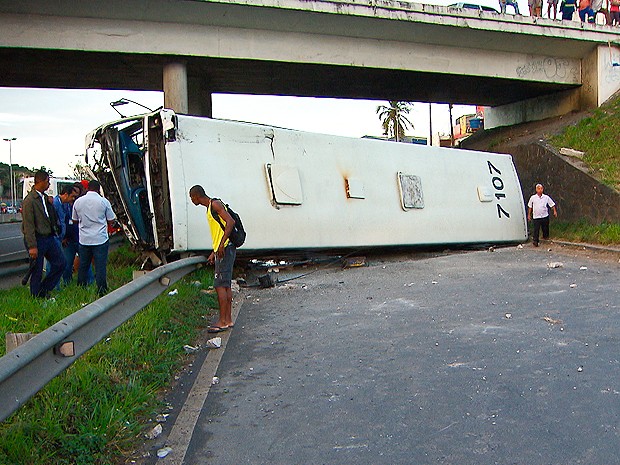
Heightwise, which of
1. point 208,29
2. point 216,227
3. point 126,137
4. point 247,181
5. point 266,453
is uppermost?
point 208,29

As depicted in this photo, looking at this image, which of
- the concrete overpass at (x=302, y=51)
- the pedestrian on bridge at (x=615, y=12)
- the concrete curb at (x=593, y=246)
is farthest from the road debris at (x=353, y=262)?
→ the pedestrian on bridge at (x=615, y=12)

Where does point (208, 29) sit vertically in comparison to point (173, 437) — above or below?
above

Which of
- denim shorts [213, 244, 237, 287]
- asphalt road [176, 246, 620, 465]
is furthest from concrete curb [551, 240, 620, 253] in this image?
denim shorts [213, 244, 237, 287]

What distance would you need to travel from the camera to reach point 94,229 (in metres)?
7.88

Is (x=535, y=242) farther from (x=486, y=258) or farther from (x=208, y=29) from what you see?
(x=208, y=29)

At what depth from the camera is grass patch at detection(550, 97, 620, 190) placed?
14664mm

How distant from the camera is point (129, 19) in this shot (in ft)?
49.6

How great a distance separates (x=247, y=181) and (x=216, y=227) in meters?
3.86

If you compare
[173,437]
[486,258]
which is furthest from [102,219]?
[486,258]

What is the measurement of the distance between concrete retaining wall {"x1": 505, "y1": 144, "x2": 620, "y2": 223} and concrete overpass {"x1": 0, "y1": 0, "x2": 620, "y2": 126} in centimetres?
323

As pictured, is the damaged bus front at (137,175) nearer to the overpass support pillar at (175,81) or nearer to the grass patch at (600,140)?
the overpass support pillar at (175,81)

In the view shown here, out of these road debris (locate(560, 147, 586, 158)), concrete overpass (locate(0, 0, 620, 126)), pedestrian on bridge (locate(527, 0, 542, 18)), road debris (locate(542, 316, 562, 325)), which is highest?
pedestrian on bridge (locate(527, 0, 542, 18))

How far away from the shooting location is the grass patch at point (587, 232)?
12.6m

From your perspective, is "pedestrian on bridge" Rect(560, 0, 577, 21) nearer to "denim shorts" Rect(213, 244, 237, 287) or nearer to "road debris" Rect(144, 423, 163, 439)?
"denim shorts" Rect(213, 244, 237, 287)
